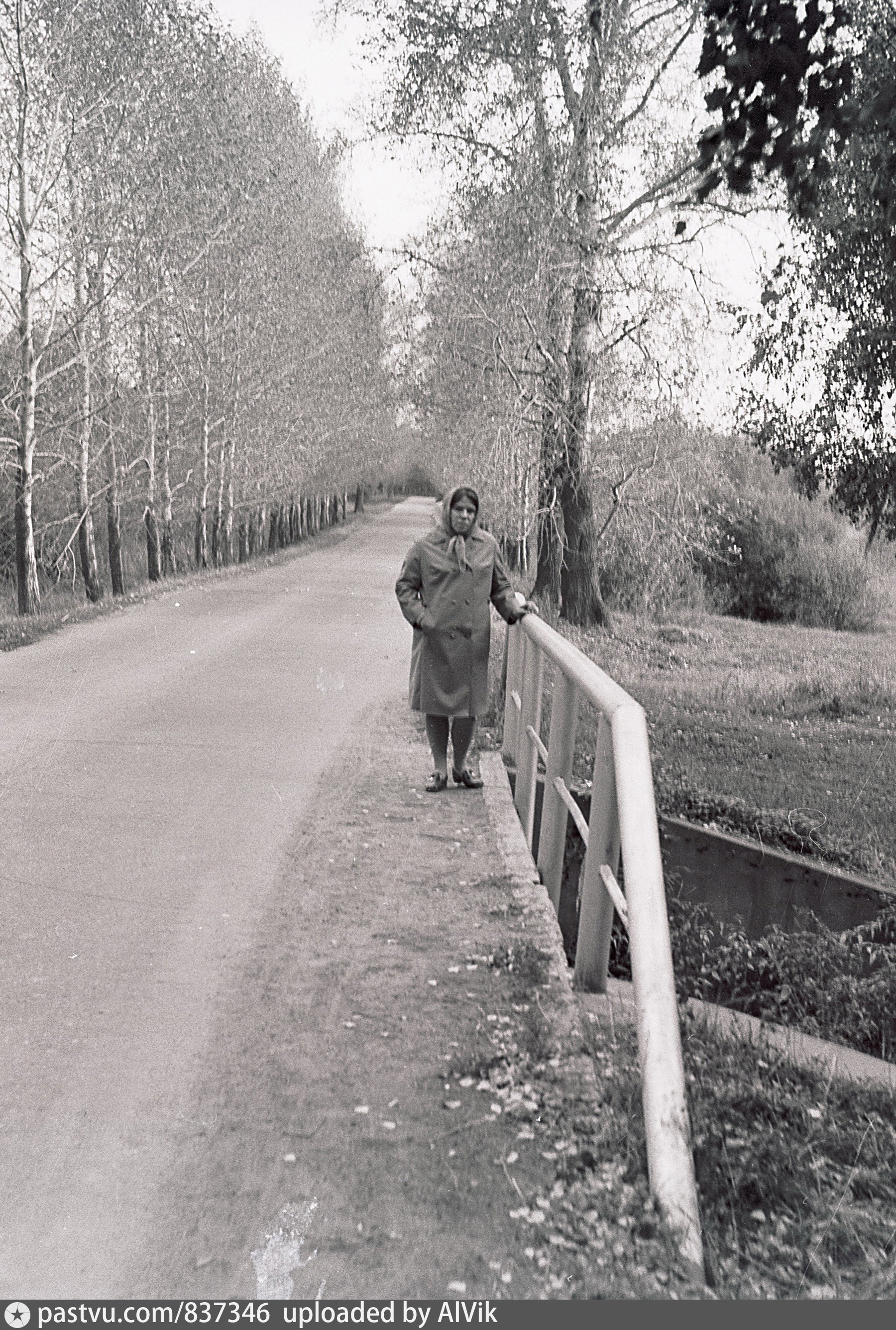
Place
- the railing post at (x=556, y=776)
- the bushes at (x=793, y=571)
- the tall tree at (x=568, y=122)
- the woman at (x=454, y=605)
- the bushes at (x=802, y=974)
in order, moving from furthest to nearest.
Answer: the bushes at (x=793, y=571) < the tall tree at (x=568, y=122) < the woman at (x=454, y=605) < the bushes at (x=802, y=974) < the railing post at (x=556, y=776)

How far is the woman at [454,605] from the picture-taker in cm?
718

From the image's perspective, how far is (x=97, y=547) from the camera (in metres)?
38.0

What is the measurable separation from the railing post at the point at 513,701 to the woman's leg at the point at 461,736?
0.49 metres

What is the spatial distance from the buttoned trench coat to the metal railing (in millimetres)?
639

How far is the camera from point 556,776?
564 centimetres

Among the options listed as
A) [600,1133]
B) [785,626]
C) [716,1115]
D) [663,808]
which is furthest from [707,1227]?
[785,626]

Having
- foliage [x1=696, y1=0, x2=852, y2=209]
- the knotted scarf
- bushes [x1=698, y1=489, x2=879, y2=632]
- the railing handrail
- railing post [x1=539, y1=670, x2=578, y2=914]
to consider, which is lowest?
bushes [x1=698, y1=489, x2=879, y2=632]

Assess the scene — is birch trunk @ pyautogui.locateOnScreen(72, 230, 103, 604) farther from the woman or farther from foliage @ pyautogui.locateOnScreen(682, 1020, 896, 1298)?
foliage @ pyautogui.locateOnScreen(682, 1020, 896, 1298)

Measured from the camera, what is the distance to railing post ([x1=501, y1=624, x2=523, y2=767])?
841 cm

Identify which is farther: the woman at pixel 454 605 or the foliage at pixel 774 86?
the woman at pixel 454 605

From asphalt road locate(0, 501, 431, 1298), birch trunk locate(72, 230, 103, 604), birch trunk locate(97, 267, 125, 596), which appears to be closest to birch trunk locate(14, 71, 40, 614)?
birch trunk locate(72, 230, 103, 604)

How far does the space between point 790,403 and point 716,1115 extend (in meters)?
10.6

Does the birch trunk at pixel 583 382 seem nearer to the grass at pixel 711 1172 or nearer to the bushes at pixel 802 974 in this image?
the bushes at pixel 802 974

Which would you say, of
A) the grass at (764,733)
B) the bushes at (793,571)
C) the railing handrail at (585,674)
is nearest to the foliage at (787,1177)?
the railing handrail at (585,674)
